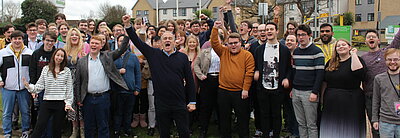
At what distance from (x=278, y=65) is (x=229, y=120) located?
1393mm

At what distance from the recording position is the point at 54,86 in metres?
5.26

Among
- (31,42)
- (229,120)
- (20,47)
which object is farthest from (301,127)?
(31,42)

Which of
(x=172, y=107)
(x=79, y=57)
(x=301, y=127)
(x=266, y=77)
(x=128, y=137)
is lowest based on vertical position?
(x=128, y=137)

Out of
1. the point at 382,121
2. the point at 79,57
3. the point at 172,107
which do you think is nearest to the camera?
the point at 382,121

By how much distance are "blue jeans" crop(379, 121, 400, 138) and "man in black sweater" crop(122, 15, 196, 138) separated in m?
2.92

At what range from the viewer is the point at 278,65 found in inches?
220

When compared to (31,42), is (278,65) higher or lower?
lower

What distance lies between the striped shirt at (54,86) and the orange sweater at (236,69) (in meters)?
2.74

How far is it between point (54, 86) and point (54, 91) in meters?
0.09

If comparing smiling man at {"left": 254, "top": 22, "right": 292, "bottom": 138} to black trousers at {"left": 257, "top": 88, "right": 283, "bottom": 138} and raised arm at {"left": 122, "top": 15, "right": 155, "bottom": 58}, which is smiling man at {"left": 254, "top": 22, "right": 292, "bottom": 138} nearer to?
black trousers at {"left": 257, "top": 88, "right": 283, "bottom": 138}

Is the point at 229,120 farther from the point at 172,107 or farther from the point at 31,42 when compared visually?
the point at 31,42

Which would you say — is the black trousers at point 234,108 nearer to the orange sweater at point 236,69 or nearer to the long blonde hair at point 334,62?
the orange sweater at point 236,69

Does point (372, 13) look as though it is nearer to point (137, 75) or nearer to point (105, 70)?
point (137, 75)

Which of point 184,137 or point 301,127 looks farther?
point 301,127
